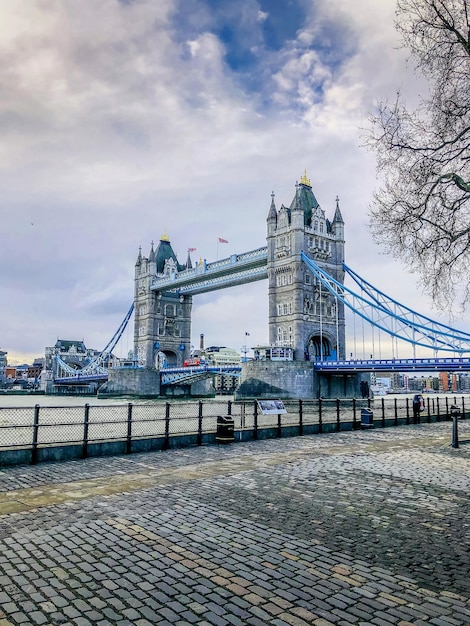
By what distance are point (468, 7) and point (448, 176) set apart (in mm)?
3042

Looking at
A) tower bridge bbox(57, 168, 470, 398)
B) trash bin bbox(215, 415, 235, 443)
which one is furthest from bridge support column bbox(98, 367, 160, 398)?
trash bin bbox(215, 415, 235, 443)

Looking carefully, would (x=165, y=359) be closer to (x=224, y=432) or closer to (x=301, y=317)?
(x=301, y=317)

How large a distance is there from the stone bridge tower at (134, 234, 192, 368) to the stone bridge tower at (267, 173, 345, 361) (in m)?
37.6

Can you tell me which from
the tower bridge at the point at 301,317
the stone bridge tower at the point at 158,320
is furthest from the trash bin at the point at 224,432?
the stone bridge tower at the point at 158,320

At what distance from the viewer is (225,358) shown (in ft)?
563

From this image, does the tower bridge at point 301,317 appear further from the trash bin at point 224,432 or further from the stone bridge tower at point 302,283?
the trash bin at point 224,432

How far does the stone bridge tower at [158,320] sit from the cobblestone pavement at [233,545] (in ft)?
305

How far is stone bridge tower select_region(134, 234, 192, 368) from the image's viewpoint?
102438mm

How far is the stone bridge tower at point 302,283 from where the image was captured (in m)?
Result: 68.9

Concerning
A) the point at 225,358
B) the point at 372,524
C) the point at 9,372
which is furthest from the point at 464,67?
the point at 9,372

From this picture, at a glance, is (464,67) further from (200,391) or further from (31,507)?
A: (200,391)

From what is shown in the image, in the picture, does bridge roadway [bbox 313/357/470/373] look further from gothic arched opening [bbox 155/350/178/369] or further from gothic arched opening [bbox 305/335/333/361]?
gothic arched opening [bbox 155/350/178/369]

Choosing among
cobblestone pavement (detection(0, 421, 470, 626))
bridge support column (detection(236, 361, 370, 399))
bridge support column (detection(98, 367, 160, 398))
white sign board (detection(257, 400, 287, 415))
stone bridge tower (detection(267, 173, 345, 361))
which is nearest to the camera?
cobblestone pavement (detection(0, 421, 470, 626))

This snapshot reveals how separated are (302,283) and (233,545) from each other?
65111 millimetres
